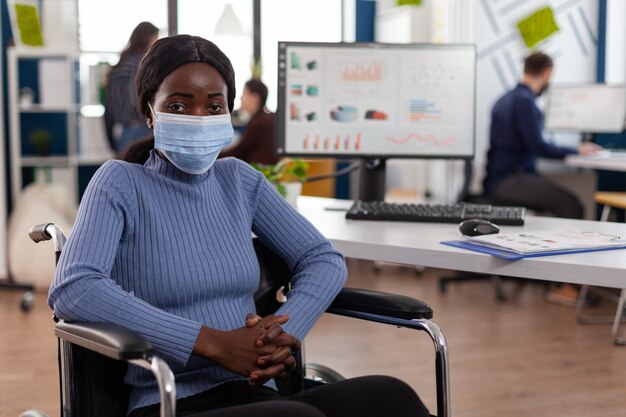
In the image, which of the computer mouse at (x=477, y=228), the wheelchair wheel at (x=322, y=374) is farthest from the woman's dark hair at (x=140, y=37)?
the computer mouse at (x=477, y=228)

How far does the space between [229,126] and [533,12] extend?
406 cm

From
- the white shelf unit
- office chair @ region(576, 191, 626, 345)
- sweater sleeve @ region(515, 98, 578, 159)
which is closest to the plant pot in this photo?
office chair @ region(576, 191, 626, 345)

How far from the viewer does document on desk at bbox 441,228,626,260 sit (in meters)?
1.72

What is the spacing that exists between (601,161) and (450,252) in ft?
9.71

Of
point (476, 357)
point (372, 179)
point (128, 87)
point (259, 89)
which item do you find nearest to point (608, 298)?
point (476, 357)

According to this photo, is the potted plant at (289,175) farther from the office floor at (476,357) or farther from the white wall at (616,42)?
the white wall at (616,42)

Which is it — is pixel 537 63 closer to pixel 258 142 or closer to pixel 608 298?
pixel 608 298

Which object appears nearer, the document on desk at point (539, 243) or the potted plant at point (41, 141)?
the document on desk at point (539, 243)

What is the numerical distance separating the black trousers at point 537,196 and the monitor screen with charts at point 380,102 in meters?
2.00

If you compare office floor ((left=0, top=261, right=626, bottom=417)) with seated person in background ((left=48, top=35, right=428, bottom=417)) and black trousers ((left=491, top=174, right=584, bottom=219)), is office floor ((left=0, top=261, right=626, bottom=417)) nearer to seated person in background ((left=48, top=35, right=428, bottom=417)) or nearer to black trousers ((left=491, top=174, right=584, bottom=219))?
black trousers ((left=491, top=174, right=584, bottom=219))

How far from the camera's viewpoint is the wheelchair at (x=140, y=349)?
1.25 m

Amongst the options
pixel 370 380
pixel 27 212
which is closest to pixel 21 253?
pixel 27 212

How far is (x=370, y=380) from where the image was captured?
1.45 m

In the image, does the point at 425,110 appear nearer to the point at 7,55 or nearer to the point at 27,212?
the point at 27,212
